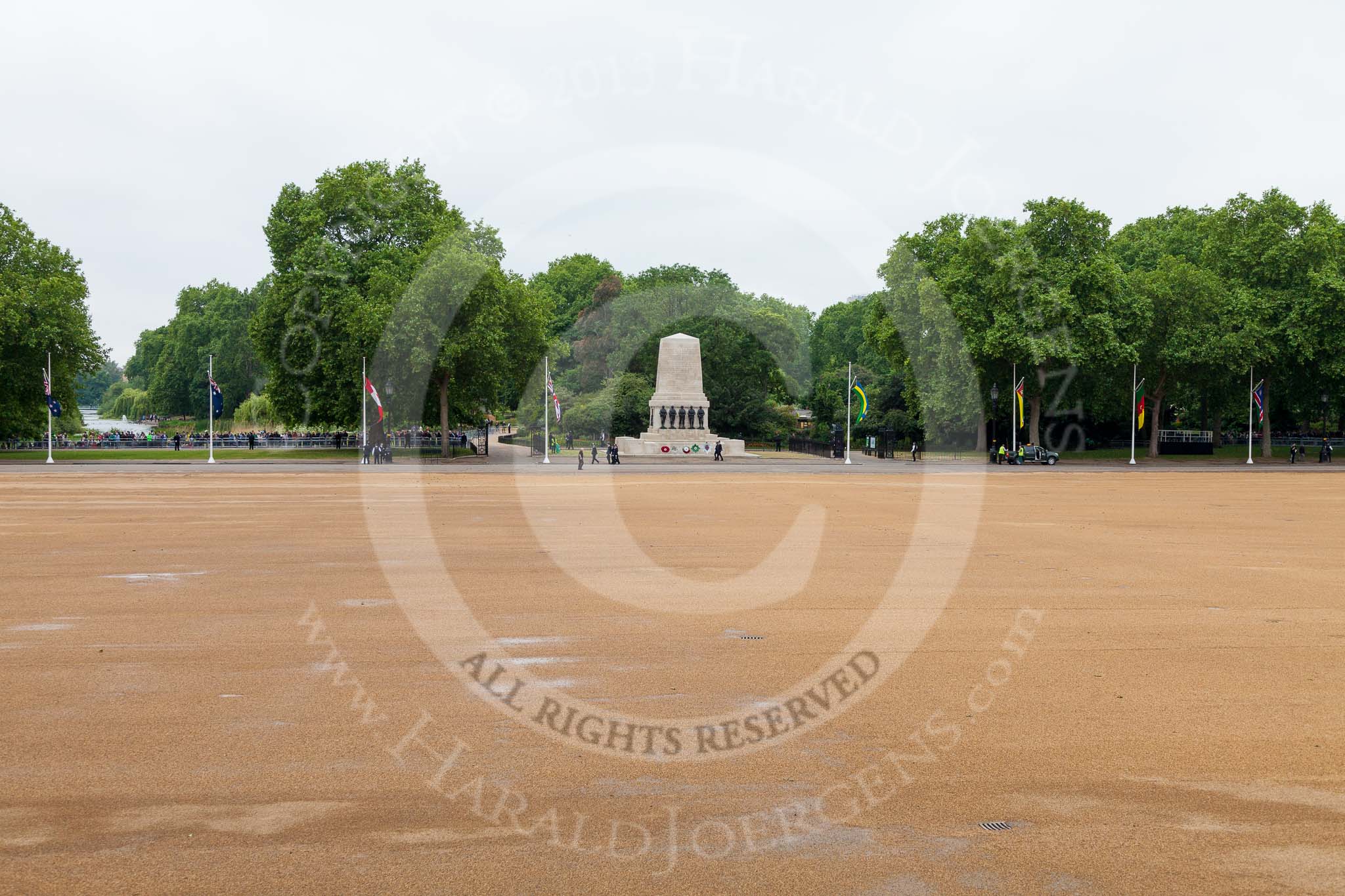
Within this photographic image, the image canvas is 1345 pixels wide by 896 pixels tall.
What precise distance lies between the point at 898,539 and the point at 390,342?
40313 millimetres

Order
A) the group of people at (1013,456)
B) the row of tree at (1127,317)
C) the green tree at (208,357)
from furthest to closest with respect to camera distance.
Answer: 1. the green tree at (208,357)
2. the row of tree at (1127,317)
3. the group of people at (1013,456)

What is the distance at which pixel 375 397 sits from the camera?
49344mm

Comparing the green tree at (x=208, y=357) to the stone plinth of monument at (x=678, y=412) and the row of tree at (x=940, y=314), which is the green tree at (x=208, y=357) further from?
the stone plinth of monument at (x=678, y=412)

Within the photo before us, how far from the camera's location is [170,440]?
74500mm

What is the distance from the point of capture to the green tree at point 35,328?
59.6 meters

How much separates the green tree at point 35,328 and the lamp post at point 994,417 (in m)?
51.4

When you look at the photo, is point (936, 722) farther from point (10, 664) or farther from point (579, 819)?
point (10, 664)

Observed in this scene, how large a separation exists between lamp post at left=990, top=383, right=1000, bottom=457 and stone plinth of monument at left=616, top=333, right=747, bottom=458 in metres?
15.6

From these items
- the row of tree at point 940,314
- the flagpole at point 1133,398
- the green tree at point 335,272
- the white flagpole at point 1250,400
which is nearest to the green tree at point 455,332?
the row of tree at point 940,314

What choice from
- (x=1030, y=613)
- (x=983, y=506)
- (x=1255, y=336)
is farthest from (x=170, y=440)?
(x=1030, y=613)

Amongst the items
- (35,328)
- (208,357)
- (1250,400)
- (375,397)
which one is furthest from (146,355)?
(1250,400)

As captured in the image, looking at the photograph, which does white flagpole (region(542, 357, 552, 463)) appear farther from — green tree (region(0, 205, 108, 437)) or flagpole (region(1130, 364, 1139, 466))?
flagpole (region(1130, 364, 1139, 466))

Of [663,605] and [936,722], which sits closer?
[936,722]

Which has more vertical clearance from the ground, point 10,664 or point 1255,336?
point 1255,336
